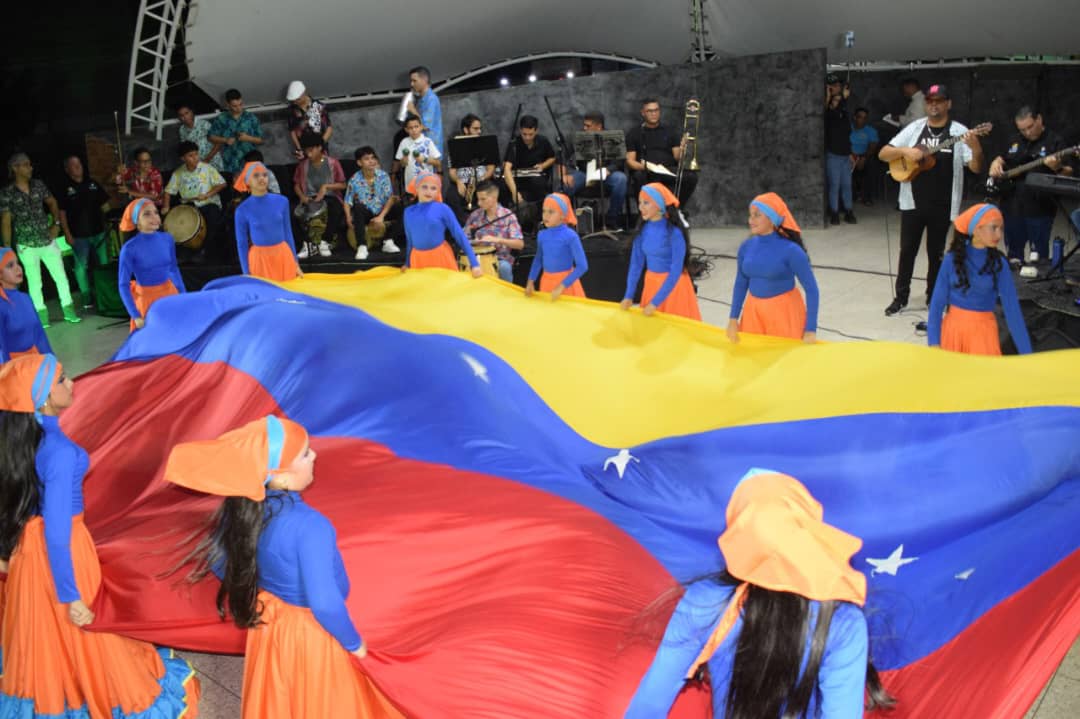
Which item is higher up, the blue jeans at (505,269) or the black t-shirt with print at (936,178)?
the black t-shirt with print at (936,178)

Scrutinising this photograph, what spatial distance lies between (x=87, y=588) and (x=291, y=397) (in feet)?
6.12

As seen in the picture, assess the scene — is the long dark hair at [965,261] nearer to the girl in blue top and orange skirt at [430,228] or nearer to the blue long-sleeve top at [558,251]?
the blue long-sleeve top at [558,251]

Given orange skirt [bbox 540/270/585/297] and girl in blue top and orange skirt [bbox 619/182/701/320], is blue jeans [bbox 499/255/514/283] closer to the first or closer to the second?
orange skirt [bbox 540/270/585/297]

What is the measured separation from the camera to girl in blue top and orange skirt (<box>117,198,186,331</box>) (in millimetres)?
7578

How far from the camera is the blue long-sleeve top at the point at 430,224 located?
7953mm

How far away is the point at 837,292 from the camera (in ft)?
31.7

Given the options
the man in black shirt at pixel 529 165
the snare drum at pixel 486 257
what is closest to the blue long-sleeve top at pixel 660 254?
the snare drum at pixel 486 257

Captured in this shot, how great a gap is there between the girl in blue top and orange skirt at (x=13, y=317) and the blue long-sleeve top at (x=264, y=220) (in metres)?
2.14

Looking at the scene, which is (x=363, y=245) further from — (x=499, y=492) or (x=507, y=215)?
(x=499, y=492)

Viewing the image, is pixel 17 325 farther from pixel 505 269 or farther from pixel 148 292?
pixel 505 269

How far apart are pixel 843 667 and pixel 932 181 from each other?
7.02m

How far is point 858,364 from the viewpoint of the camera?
16.5 feet

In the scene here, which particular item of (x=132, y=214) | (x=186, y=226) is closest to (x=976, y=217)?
(x=132, y=214)

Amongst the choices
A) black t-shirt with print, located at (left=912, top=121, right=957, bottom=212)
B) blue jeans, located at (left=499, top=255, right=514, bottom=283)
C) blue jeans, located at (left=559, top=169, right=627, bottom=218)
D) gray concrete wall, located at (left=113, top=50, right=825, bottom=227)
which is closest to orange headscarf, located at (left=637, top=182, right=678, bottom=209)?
blue jeans, located at (left=499, top=255, right=514, bottom=283)
